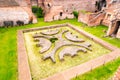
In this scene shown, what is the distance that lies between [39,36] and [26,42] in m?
2.07

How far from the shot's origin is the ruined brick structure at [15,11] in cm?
1934

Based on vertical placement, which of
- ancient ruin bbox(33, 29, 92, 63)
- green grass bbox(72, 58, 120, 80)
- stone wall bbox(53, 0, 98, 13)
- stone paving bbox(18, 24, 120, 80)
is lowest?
green grass bbox(72, 58, 120, 80)

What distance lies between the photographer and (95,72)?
9.45 m

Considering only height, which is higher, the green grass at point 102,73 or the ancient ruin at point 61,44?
the ancient ruin at point 61,44

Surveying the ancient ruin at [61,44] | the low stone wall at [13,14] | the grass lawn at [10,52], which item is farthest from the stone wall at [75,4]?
the ancient ruin at [61,44]

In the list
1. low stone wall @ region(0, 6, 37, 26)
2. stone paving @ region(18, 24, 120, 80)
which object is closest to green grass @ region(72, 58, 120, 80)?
stone paving @ region(18, 24, 120, 80)

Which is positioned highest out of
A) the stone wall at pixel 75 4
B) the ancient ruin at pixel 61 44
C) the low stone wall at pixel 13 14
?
the stone wall at pixel 75 4

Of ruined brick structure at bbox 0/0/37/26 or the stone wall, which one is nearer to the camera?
ruined brick structure at bbox 0/0/37/26

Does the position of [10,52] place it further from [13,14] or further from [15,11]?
[15,11]

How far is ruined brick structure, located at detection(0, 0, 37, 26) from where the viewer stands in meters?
19.3

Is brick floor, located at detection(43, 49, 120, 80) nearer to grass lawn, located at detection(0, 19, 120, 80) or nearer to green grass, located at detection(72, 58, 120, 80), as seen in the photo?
green grass, located at detection(72, 58, 120, 80)

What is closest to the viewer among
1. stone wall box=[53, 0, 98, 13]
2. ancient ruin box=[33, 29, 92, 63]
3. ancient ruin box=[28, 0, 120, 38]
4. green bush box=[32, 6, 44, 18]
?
ancient ruin box=[33, 29, 92, 63]

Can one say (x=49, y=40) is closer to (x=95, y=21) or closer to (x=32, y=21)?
(x=32, y=21)

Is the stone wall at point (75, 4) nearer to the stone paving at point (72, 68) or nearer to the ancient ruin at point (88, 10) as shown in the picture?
the ancient ruin at point (88, 10)
